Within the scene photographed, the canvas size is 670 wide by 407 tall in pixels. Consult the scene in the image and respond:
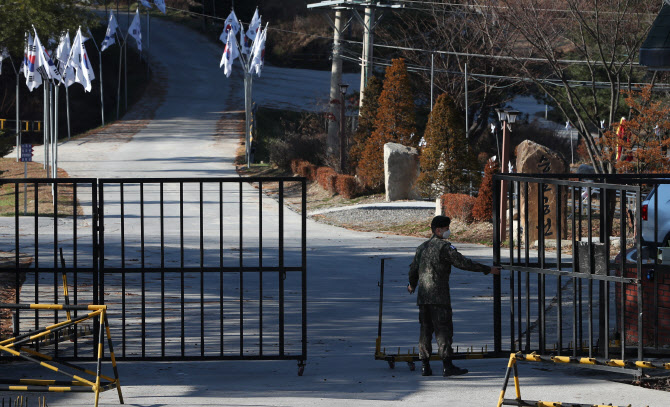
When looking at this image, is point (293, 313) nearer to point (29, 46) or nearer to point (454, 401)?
point (454, 401)

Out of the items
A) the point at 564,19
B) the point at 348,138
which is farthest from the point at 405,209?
the point at 348,138

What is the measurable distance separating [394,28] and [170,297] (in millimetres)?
37485

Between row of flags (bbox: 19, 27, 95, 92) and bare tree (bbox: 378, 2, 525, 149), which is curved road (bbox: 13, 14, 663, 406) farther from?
bare tree (bbox: 378, 2, 525, 149)

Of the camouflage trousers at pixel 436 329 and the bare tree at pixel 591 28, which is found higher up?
the bare tree at pixel 591 28

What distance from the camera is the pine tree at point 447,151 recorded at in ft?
86.5

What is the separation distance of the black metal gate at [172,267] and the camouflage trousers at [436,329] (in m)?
1.13

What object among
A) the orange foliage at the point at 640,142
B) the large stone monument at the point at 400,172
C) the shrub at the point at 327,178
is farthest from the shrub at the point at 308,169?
the orange foliage at the point at 640,142

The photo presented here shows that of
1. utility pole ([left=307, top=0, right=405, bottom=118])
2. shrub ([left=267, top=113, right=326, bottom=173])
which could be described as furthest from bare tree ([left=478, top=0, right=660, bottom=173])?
shrub ([left=267, top=113, right=326, bottom=173])

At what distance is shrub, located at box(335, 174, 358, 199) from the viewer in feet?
98.4

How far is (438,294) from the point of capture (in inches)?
325

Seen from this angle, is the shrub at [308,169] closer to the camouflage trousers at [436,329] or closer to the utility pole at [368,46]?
the utility pole at [368,46]

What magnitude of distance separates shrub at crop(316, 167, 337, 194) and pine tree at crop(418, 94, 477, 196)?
504 centimetres

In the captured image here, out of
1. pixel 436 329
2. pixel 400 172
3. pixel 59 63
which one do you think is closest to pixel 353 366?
pixel 436 329

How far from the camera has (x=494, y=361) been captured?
8.92 meters
